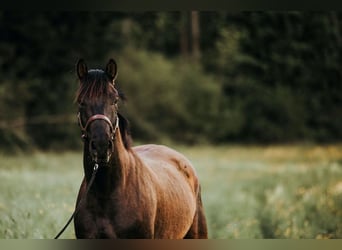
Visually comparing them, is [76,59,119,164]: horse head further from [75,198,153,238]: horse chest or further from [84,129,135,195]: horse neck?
[75,198,153,238]: horse chest

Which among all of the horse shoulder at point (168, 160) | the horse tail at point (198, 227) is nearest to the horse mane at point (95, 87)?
the horse shoulder at point (168, 160)

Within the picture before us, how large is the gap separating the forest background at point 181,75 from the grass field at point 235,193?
87.1 inches

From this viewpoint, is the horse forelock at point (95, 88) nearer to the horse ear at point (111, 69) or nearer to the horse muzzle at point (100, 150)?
the horse ear at point (111, 69)

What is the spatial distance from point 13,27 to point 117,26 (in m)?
4.54

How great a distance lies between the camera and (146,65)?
2386 centimetres

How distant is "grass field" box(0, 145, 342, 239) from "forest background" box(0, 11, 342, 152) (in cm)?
221

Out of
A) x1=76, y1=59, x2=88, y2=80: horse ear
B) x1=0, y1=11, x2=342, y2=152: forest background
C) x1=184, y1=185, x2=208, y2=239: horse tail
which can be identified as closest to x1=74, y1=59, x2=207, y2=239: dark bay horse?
x1=76, y1=59, x2=88, y2=80: horse ear

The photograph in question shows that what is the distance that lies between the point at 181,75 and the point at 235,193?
40.7 feet

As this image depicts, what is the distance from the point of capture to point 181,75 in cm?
2508

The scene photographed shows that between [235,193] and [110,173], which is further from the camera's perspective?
[235,193]

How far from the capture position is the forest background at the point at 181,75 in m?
20.0

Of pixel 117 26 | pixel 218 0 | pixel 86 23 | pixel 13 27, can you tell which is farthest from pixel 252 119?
pixel 218 0

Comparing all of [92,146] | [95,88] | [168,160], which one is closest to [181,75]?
[168,160]

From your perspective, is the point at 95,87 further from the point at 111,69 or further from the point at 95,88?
the point at 111,69
